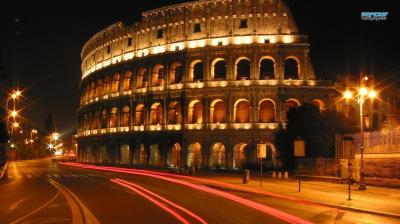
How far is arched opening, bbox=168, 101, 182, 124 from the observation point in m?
49.7

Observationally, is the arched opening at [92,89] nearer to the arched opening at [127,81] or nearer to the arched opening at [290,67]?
the arched opening at [127,81]

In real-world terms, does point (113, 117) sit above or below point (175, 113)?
above

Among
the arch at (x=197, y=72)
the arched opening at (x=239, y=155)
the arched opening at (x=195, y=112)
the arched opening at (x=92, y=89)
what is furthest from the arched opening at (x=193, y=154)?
the arched opening at (x=92, y=89)

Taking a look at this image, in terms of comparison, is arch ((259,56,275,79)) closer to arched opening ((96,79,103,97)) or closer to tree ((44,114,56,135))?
arched opening ((96,79,103,97))

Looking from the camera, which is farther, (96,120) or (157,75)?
(96,120)

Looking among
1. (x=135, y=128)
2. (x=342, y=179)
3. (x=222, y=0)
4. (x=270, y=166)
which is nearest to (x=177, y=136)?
(x=135, y=128)

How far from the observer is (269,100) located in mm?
46625

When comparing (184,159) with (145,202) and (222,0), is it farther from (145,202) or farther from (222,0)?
(145,202)

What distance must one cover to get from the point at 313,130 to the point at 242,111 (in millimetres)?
13279

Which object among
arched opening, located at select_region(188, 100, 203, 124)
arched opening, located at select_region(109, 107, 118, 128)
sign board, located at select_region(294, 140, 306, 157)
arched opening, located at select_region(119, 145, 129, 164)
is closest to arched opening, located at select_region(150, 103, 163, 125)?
arched opening, located at select_region(188, 100, 203, 124)

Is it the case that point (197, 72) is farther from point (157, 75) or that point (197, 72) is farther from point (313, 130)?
point (313, 130)

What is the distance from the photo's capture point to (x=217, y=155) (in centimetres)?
4797

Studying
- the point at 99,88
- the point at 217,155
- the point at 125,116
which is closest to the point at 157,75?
the point at 125,116

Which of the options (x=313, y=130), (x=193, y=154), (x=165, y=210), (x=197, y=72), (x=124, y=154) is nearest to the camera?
(x=165, y=210)
